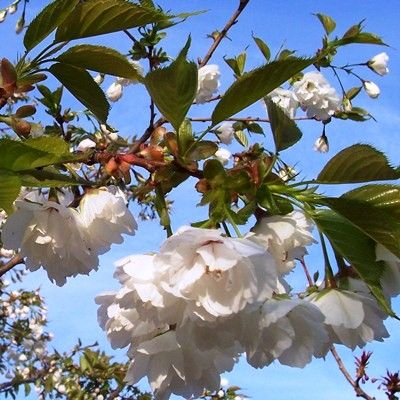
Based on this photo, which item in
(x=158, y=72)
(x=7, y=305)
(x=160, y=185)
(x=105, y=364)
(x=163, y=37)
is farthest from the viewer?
(x=7, y=305)

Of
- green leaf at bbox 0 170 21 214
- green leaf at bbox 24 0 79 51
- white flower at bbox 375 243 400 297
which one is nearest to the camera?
green leaf at bbox 0 170 21 214

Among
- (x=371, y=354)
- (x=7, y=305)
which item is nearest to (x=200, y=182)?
(x=371, y=354)

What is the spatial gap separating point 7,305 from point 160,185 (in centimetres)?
543

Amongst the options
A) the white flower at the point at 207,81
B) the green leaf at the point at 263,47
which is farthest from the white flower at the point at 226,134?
the green leaf at the point at 263,47

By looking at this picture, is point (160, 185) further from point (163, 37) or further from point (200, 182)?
point (163, 37)

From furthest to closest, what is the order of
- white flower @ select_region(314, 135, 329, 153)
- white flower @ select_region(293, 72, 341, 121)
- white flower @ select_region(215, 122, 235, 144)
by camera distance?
white flower @ select_region(314, 135, 329, 153) < white flower @ select_region(293, 72, 341, 121) < white flower @ select_region(215, 122, 235, 144)

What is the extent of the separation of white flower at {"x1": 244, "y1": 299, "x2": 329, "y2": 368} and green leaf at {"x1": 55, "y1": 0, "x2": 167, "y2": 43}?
0.41m

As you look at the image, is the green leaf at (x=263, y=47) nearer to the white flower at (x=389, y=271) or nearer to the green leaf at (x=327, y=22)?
the green leaf at (x=327, y=22)

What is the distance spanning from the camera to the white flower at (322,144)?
342 centimetres

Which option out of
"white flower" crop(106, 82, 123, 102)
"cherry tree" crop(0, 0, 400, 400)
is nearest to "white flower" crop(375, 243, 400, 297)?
"cherry tree" crop(0, 0, 400, 400)

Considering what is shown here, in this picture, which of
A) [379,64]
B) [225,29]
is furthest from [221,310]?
[379,64]

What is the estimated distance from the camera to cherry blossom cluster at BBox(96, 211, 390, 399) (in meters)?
0.79

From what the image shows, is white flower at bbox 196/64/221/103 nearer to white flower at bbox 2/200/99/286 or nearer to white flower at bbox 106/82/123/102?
white flower at bbox 106/82/123/102

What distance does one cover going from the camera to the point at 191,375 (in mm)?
900
